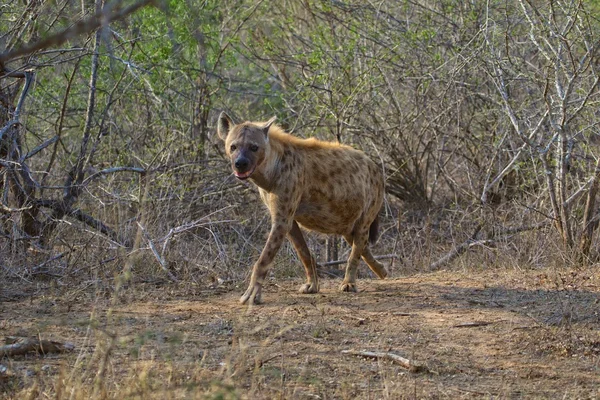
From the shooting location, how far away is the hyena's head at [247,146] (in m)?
5.81

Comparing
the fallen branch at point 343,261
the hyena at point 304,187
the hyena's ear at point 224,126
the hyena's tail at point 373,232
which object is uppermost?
the hyena's ear at point 224,126

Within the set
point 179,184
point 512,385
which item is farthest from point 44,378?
point 179,184

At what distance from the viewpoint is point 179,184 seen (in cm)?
883

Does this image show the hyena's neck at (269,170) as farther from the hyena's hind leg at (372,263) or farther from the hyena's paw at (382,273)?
the hyena's paw at (382,273)

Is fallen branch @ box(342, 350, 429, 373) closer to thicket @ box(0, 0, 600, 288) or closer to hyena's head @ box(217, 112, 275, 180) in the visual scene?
hyena's head @ box(217, 112, 275, 180)

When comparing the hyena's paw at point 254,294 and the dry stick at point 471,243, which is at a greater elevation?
the dry stick at point 471,243

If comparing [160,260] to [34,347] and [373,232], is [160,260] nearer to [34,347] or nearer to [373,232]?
[373,232]

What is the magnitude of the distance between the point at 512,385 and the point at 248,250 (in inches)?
181

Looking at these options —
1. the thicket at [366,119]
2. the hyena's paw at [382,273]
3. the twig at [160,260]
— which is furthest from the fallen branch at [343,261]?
the twig at [160,260]

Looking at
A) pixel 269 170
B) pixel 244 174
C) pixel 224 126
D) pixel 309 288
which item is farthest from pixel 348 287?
pixel 224 126

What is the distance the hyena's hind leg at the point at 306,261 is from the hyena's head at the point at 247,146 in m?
0.65

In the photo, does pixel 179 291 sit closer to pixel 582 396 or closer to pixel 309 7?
pixel 582 396

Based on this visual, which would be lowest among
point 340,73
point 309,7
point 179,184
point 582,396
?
point 582,396

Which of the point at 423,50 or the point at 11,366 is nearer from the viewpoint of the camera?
the point at 11,366
